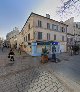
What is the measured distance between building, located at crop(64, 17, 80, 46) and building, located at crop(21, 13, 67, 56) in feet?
14.3

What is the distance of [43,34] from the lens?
2106 centimetres

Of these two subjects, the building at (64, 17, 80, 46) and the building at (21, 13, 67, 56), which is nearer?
the building at (21, 13, 67, 56)

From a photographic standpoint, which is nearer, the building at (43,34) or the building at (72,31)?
the building at (43,34)

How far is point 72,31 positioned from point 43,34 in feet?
53.0

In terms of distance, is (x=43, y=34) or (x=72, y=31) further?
(x=72, y=31)

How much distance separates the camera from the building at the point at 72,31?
29.9m

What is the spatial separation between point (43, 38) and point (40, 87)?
51.9 ft

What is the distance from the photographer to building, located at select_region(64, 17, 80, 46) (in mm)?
29942

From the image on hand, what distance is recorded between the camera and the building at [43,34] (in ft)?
64.3

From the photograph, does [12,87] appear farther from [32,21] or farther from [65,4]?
[32,21]

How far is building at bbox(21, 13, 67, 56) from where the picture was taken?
19.6 m

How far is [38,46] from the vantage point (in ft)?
66.6

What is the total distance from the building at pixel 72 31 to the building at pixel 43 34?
4.35 m

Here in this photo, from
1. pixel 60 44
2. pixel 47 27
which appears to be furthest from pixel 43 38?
pixel 60 44
